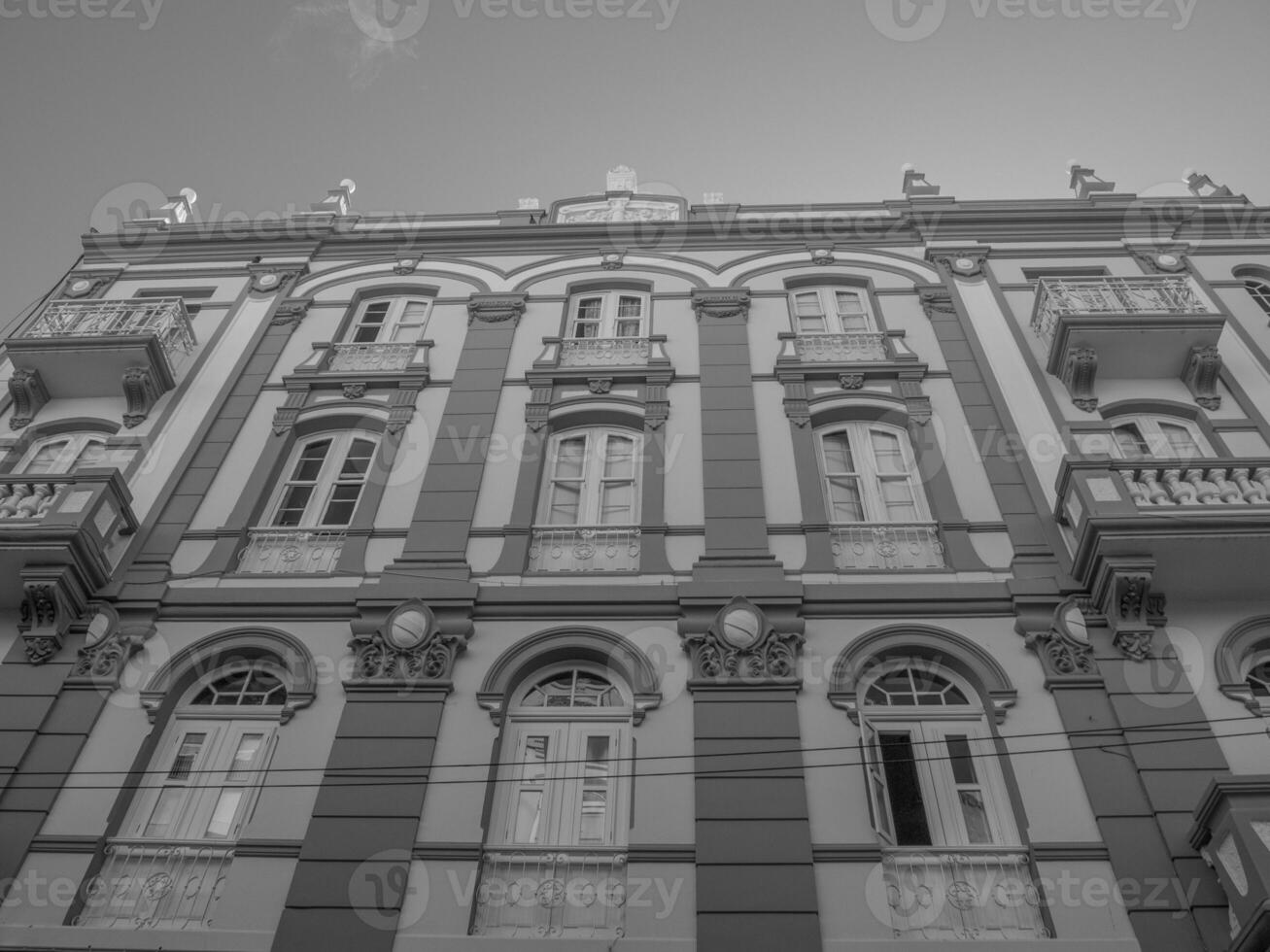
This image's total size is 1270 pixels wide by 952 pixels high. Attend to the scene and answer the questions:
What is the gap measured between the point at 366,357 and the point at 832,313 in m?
7.63

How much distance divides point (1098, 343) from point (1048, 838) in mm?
8029

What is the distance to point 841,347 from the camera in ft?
54.1

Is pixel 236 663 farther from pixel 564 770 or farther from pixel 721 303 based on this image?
pixel 721 303

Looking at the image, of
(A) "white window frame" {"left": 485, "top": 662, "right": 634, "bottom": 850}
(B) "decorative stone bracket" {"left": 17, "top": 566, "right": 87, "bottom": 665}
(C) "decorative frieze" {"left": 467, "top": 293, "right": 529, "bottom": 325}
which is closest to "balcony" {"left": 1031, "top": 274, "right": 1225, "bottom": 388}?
(C) "decorative frieze" {"left": 467, "top": 293, "right": 529, "bottom": 325}

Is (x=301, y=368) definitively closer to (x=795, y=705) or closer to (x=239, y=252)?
(x=239, y=252)

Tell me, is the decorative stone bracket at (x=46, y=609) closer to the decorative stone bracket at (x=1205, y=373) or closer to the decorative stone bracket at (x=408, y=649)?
the decorative stone bracket at (x=408, y=649)

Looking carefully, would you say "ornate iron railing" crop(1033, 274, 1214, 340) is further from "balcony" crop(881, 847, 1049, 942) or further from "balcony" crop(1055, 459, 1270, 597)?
"balcony" crop(881, 847, 1049, 942)

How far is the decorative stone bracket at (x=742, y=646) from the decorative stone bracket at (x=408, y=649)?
2640 mm

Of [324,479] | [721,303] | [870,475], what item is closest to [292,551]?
[324,479]

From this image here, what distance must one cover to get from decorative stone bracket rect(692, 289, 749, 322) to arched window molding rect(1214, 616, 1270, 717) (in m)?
8.47

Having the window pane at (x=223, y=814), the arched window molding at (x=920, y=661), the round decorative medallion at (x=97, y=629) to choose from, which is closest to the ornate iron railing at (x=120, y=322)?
the round decorative medallion at (x=97, y=629)

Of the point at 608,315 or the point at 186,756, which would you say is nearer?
the point at 186,756

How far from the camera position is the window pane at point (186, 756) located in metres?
11.3

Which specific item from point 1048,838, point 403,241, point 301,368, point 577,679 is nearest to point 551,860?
point 577,679
